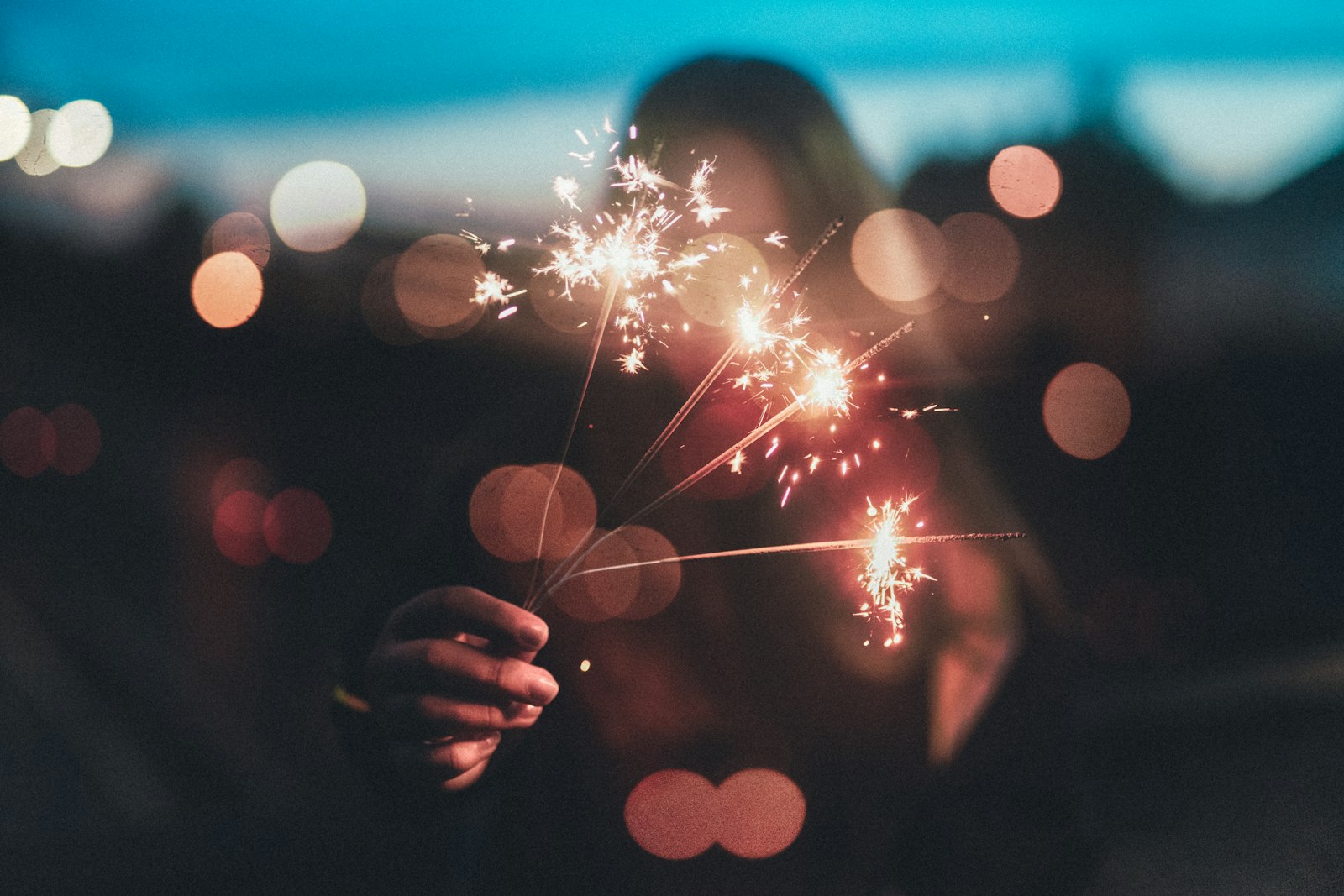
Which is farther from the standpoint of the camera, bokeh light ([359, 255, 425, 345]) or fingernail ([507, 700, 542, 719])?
bokeh light ([359, 255, 425, 345])

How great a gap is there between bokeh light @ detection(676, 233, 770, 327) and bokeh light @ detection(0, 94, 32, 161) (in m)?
2.42

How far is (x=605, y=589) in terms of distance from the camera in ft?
3.61

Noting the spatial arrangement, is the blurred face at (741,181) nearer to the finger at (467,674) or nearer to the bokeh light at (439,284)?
the finger at (467,674)

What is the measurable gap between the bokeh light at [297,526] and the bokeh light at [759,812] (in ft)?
7.11

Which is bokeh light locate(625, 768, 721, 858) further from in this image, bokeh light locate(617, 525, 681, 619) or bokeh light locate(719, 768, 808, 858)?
bokeh light locate(617, 525, 681, 619)

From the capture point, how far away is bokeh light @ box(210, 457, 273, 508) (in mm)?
2410

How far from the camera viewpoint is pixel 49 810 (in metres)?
2.21

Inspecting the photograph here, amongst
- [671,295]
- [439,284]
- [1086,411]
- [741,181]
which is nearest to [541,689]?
[671,295]

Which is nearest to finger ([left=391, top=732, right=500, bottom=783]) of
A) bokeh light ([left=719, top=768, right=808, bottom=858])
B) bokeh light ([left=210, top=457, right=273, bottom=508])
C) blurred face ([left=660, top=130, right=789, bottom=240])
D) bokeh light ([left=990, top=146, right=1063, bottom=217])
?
bokeh light ([left=719, top=768, right=808, bottom=858])

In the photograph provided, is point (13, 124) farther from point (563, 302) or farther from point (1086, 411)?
point (1086, 411)

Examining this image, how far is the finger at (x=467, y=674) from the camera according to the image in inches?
27.5

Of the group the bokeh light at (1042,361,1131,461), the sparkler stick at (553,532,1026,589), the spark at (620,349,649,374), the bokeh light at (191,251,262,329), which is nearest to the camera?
the sparkler stick at (553,532,1026,589)

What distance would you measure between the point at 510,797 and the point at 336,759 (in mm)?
1932

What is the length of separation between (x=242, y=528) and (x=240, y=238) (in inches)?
48.0
